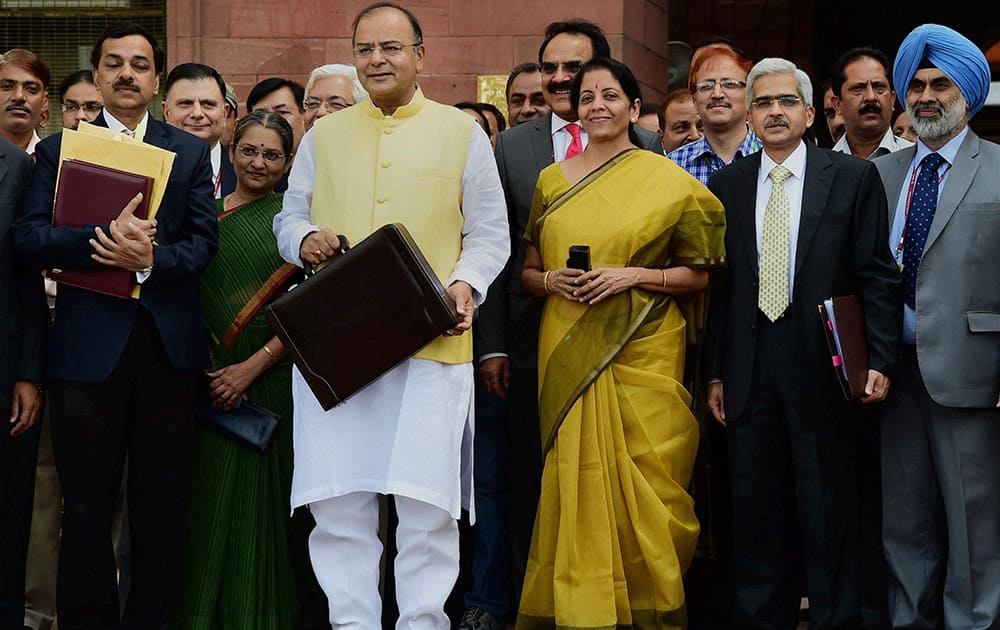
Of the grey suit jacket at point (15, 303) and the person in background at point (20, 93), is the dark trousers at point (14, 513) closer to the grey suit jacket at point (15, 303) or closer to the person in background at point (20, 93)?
the grey suit jacket at point (15, 303)

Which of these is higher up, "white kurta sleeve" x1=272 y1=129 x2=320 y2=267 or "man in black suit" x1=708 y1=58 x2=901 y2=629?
"white kurta sleeve" x1=272 y1=129 x2=320 y2=267

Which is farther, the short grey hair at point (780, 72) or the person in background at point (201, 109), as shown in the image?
the person in background at point (201, 109)

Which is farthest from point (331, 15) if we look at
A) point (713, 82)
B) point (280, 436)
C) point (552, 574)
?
point (552, 574)

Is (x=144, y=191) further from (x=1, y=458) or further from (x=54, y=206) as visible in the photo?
(x=1, y=458)

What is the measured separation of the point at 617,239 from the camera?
5.84 metres

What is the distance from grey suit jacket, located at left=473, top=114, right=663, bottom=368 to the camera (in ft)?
20.5

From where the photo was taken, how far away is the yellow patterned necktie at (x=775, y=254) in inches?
231

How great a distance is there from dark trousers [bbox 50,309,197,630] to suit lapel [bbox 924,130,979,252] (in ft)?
9.29

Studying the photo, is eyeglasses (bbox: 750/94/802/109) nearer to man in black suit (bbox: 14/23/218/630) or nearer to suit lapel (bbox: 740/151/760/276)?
suit lapel (bbox: 740/151/760/276)

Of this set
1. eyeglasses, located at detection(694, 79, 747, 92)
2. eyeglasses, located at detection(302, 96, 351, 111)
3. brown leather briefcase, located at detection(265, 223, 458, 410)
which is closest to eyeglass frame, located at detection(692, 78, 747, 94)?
eyeglasses, located at detection(694, 79, 747, 92)

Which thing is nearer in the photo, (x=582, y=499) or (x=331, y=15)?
(x=582, y=499)

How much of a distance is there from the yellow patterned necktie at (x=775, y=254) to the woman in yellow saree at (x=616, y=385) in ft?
0.57

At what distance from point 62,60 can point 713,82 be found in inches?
215

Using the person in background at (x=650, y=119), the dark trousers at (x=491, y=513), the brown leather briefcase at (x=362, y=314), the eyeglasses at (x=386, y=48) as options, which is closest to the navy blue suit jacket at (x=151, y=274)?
the brown leather briefcase at (x=362, y=314)
